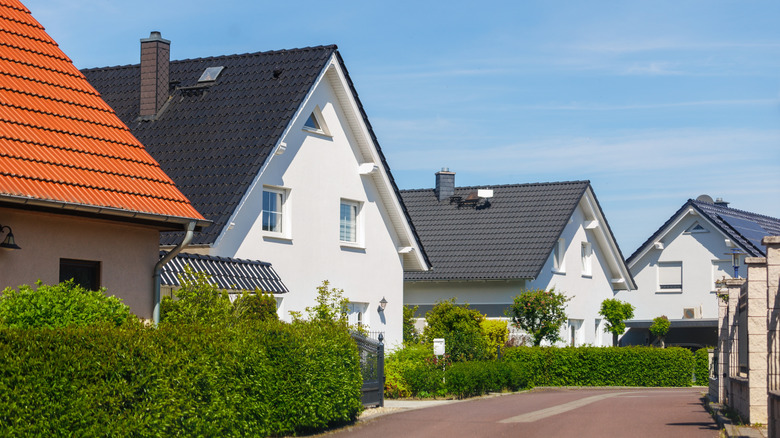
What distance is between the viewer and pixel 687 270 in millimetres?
47156

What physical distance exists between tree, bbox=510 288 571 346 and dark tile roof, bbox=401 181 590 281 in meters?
1.34

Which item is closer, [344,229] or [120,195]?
[120,195]

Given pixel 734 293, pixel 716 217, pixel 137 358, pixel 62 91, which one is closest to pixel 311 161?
pixel 62 91

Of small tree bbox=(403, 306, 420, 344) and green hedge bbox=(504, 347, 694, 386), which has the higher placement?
small tree bbox=(403, 306, 420, 344)

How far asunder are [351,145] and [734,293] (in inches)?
473

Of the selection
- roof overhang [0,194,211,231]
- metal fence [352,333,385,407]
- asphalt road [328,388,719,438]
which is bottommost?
asphalt road [328,388,719,438]

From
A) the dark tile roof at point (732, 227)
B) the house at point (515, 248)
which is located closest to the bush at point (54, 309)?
the house at point (515, 248)

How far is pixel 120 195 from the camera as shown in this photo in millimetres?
14820

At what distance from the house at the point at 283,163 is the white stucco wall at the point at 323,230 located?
1.2 inches

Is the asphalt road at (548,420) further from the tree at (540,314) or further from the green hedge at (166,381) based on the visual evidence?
the tree at (540,314)

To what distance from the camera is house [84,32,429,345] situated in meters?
22.8

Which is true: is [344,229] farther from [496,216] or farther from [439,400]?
[496,216]

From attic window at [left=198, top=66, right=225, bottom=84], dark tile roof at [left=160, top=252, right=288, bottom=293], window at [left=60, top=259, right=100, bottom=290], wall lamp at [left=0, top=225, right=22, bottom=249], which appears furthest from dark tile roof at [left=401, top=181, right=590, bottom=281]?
Result: wall lamp at [left=0, top=225, right=22, bottom=249]

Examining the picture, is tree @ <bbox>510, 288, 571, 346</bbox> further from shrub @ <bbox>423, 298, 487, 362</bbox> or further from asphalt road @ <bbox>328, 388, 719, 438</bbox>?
asphalt road @ <bbox>328, 388, 719, 438</bbox>
